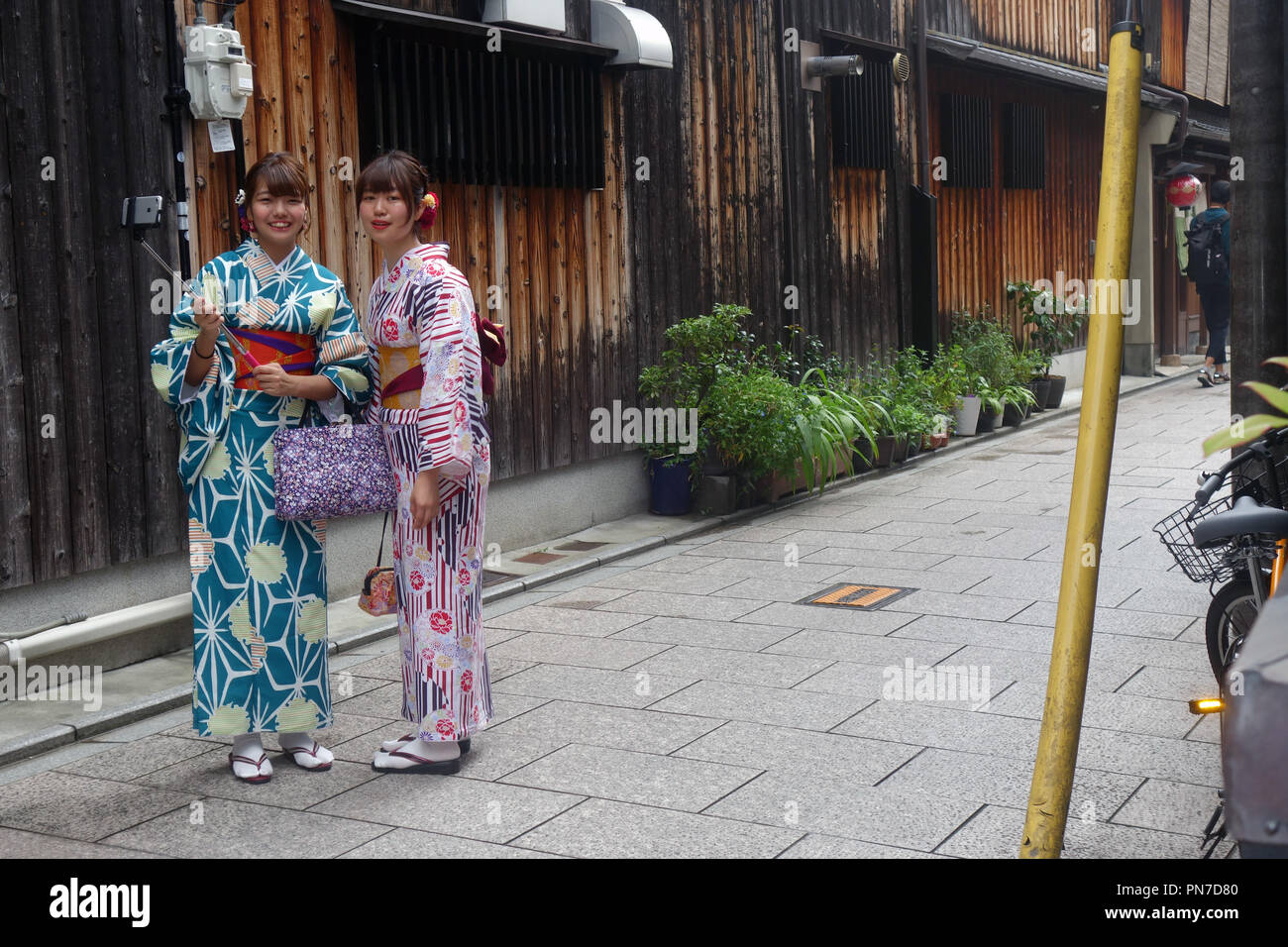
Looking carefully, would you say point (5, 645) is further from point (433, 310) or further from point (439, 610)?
point (433, 310)

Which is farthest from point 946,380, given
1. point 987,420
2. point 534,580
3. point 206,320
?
point 206,320

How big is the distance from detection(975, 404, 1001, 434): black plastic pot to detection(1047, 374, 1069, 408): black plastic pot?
1845mm

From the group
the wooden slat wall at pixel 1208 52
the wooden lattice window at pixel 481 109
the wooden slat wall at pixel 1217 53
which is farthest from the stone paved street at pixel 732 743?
the wooden slat wall at pixel 1217 53

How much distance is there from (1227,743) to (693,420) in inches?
315

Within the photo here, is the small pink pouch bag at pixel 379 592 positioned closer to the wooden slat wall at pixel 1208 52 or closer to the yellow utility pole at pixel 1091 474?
the yellow utility pole at pixel 1091 474

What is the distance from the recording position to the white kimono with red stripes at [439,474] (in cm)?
486

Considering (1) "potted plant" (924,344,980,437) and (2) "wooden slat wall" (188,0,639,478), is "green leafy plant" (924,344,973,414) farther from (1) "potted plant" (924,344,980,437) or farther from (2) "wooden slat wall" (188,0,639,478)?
(2) "wooden slat wall" (188,0,639,478)

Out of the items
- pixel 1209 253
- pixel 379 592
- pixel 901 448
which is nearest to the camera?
pixel 379 592

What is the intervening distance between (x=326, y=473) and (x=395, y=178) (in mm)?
1050

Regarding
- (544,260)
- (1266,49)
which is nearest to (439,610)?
(1266,49)

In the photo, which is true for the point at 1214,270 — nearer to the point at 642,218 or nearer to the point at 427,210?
the point at 642,218

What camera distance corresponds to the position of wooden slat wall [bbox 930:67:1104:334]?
602 inches

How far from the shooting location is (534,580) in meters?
8.34

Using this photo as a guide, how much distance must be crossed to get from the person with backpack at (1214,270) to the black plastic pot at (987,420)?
5416 mm
